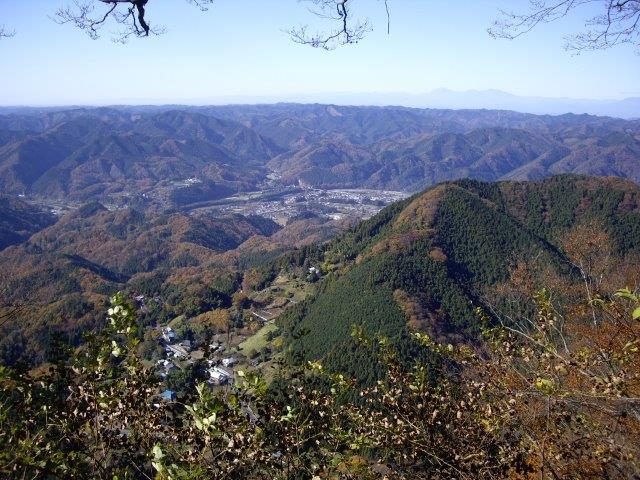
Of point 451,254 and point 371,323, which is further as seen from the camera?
point 451,254

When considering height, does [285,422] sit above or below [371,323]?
above

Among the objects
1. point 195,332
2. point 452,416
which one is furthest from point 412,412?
point 195,332

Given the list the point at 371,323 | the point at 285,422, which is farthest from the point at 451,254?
the point at 285,422

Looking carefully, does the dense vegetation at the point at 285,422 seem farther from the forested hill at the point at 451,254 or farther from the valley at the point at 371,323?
the forested hill at the point at 451,254

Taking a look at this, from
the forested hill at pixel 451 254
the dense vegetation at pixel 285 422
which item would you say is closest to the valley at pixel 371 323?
the dense vegetation at pixel 285 422

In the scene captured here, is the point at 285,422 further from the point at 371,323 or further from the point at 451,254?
the point at 451,254

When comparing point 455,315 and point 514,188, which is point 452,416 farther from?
point 514,188

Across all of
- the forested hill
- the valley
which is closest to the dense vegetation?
the valley

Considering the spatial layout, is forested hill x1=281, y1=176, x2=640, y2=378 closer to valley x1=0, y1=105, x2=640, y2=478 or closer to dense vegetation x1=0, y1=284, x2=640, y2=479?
valley x1=0, y1=105, x2=640, y2=478

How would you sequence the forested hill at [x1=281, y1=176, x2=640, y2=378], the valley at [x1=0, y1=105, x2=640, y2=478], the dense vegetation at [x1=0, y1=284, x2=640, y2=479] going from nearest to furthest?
the dense vegetation at [x1=0, y1=284, x2=640, y2=479], the valley at [x1=0, y1=105, x2=640, y2=478], the forested hill at [x1=281, y1=176, x2=640, y2=378]
